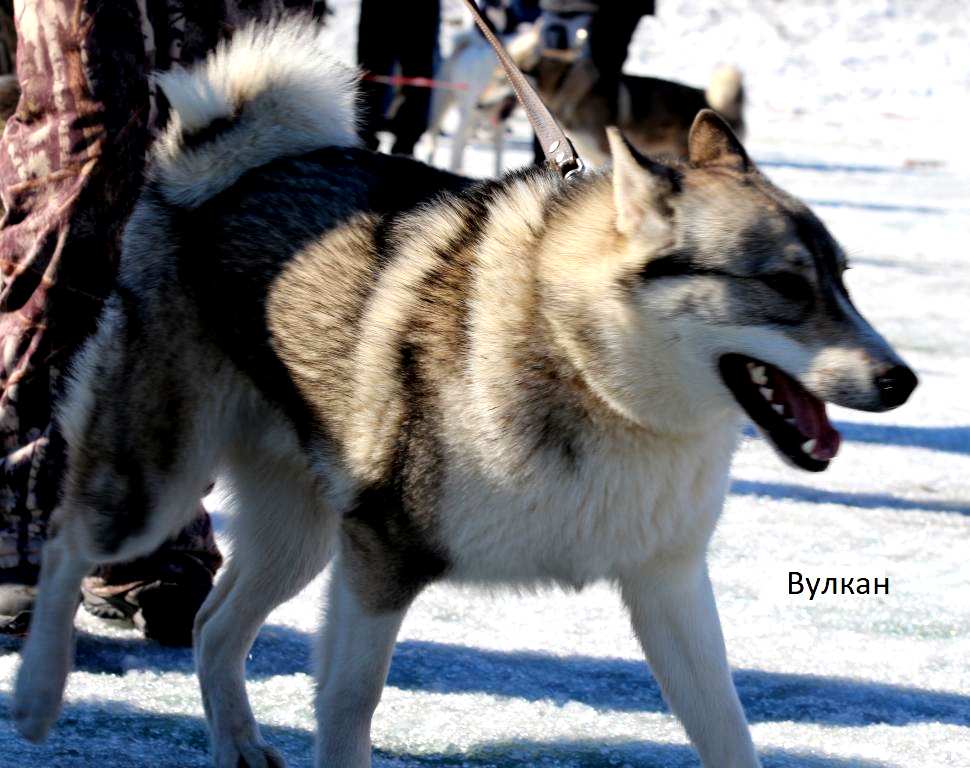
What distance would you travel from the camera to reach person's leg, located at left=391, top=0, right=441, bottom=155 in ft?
30.7

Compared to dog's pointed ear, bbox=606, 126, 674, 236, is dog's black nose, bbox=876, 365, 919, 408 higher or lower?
lower

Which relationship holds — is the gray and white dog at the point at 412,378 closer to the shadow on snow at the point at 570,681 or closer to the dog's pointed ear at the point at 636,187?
the dog's pointed ear at the point at 636,187

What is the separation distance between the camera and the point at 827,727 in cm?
288

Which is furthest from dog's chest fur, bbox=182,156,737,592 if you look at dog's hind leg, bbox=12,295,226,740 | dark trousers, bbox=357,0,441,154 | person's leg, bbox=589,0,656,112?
person's leg, bbox=589,0,656,112

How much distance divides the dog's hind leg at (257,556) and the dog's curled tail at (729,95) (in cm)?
807

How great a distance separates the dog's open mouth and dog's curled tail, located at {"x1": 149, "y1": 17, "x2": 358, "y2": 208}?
42.1 inches

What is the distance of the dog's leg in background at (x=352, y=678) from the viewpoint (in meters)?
2.40

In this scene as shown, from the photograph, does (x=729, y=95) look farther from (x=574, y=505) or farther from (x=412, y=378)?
(x=574, y=505)

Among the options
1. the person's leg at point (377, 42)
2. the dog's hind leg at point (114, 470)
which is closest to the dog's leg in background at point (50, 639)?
the dog's hind leg at point (114, 470)

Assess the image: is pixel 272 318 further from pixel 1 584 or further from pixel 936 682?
pixel 936 682

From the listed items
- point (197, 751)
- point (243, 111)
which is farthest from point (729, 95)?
point (197, 751)

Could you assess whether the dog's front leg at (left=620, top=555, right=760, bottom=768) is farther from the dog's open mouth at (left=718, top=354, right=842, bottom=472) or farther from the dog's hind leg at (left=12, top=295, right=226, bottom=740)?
the dog's hind leg at (left=12, top=295, right=226, bottom=740)

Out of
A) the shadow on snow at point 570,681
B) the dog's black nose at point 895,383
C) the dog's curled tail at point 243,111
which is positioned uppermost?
the dog's curled tail at point 243,111

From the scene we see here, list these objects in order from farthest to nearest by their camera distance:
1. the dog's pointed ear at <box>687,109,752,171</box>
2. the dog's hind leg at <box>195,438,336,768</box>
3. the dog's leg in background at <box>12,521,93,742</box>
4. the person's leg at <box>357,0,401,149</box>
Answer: the person's leg at <box>357,0,401,149</box>
the dog's hind leg at <box>195,438,336,768</box>
the dog's leg in background at <box>12,521,93,742</box>
the dog's pointed ear at <box>687,109,752,171</box>
